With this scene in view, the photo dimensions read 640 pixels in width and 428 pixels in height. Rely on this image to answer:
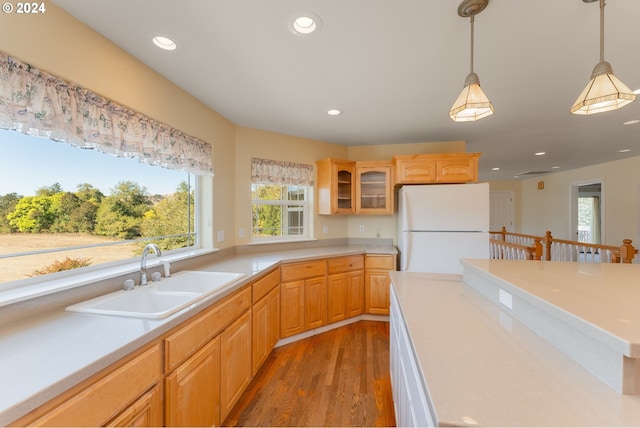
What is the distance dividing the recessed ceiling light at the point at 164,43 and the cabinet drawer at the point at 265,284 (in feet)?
5.39

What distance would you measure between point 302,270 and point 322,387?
3.40 feet

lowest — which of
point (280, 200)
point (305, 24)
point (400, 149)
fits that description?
point (280, 200)

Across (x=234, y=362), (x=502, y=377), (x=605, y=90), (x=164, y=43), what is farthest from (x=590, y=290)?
(x=164, y=43)

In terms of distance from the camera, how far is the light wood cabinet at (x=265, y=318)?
2.00 metres

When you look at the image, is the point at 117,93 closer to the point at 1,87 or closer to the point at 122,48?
the point at 122,48

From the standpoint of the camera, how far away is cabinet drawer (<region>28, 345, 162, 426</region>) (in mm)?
737

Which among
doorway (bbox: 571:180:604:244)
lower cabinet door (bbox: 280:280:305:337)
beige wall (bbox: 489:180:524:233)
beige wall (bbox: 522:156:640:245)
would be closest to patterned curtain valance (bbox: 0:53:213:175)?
lower cabinet door (bbox: 280:280:305:337)

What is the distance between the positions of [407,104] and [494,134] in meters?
1.62

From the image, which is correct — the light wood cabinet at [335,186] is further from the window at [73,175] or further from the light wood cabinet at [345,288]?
the window at [73,175]

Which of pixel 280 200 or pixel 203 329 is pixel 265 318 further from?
pixel 280 200

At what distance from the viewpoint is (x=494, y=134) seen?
3.24m

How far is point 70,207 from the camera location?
1.42 m

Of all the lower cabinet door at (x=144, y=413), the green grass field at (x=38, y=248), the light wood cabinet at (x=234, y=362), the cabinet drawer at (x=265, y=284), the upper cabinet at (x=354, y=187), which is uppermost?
the upper cabinet at (x=354, y=187)

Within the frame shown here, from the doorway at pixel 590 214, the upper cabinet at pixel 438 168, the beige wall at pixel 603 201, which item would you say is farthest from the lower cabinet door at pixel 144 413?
the doorway at pixel 590 214
